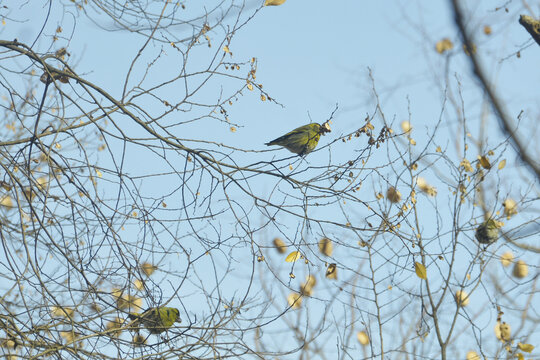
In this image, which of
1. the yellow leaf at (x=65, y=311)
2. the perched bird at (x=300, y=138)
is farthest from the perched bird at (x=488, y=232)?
the yellow leaf at (x=65, y=311)

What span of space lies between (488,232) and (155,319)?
336cm

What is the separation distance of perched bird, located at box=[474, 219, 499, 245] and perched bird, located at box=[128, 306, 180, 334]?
3155 millimetres

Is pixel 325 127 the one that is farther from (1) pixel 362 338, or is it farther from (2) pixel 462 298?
(1) pixel 362 338

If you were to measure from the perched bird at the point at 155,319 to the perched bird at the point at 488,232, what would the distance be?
3.15m

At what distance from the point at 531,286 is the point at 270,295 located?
10.5ft

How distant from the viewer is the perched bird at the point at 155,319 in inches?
146

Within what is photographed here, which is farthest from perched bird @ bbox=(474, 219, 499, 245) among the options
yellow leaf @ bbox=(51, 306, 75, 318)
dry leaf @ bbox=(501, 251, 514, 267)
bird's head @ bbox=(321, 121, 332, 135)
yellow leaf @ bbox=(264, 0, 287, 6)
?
→ yellow leaf @ bbox=(51, 306, 75, 318)

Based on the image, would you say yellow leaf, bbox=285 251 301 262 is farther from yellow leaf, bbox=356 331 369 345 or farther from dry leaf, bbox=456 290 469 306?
yellow leaf, bbox=356 331 369 345

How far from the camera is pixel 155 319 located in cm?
401

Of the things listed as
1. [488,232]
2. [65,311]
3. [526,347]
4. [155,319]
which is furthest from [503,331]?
[65,311]

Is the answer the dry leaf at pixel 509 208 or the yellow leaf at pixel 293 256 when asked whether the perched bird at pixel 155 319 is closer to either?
the yellow leaf at pixel 293 256

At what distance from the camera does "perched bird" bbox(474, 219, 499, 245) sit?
19.4 feet

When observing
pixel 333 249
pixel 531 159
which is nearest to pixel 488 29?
pixel 333 249

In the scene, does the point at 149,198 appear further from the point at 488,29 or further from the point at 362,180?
the point at 488,29
